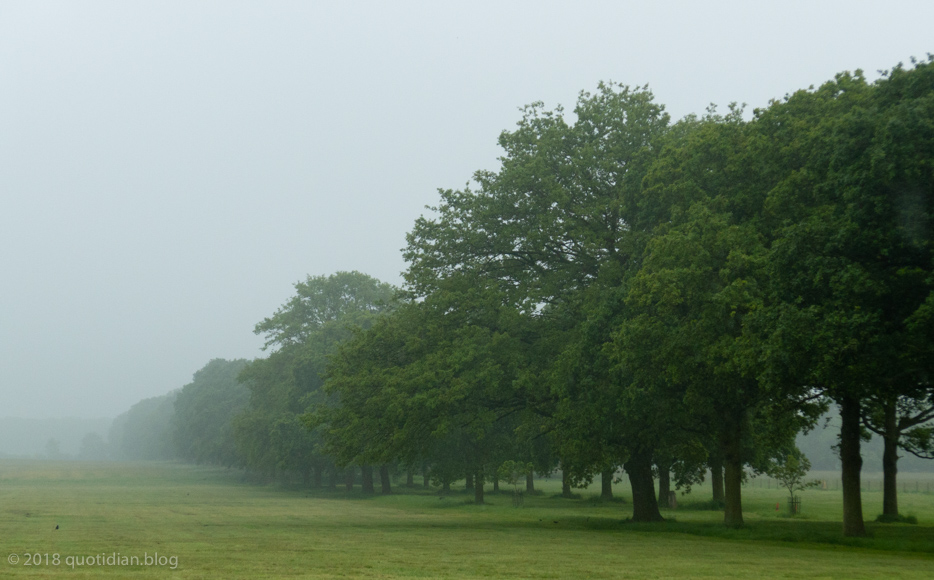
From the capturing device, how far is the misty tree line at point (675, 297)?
20844 mm

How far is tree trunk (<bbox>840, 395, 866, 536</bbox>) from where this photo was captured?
25547 millimetres

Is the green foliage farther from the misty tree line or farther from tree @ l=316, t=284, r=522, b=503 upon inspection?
tree @ l=316, t=284, r=522, b=503

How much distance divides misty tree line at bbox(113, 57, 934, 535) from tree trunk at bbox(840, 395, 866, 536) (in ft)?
0.28

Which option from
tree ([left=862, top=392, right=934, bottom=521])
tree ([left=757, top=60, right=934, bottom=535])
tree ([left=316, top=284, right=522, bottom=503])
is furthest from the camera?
tree ([left=316, top=284, right=522, bottom=503])

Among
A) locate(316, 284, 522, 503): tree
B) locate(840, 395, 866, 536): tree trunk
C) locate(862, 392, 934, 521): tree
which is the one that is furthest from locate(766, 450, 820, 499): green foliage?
locate(316, 284, 522, 503): tree

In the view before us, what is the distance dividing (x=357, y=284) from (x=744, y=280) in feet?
206

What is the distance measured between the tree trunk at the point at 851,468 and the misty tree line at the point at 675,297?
9cm

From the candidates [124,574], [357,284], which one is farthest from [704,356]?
[357,284]

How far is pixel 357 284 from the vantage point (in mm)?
84312

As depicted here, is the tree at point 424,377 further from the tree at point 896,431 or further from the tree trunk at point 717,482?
the tree trunk at point 717,482

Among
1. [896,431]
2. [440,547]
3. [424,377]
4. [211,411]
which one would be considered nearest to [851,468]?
[896,431]

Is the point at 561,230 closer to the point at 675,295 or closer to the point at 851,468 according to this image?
the point at 675,295

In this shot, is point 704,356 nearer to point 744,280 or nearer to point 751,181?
point 744,280

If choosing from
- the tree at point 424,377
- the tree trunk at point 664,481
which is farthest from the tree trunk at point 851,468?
the tree at point 424,377
